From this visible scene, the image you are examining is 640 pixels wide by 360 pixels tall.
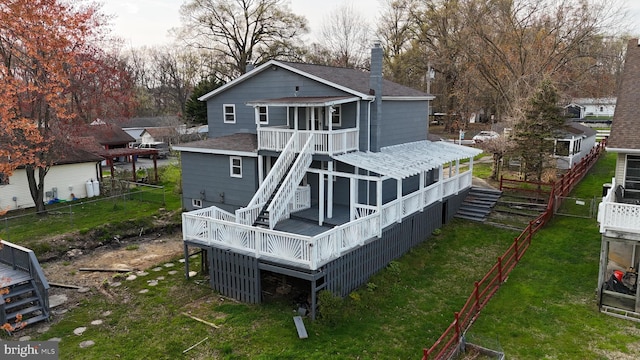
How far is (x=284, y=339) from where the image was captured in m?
10.9

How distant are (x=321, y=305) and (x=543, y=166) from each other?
18.4 metres

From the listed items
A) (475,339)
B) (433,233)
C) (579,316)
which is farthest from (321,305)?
(433,233)

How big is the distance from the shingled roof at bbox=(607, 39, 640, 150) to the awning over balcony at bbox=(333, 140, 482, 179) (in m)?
6.00

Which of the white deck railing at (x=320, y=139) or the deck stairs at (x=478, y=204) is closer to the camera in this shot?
the white deck railing at (x=320, y=139)

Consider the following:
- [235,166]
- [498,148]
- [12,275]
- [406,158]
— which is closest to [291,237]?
[406,158]

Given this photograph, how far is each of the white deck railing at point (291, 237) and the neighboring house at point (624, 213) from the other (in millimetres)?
6387

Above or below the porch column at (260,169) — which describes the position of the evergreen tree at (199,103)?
above

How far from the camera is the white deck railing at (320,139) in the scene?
52.2 ft

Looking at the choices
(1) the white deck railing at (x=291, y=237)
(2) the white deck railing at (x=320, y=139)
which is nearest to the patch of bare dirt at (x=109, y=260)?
(1) the white deck railing at (x=291, y=237)

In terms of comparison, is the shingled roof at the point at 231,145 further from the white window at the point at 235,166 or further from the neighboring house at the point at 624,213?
the neighboring house at the point at 624,213

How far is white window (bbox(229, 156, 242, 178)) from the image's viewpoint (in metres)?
18.5

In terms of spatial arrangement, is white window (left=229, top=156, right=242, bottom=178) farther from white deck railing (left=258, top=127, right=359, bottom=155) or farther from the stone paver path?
the stone paver path

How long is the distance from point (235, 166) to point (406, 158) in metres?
7.20

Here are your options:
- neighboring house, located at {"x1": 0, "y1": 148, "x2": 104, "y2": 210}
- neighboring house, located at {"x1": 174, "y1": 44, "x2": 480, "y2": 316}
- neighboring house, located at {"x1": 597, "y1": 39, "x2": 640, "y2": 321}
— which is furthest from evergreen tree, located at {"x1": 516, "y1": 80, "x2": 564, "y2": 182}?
neighboring house, located at {"x1": 0, "y1": 148, "x2": 104, "y2": 210}
